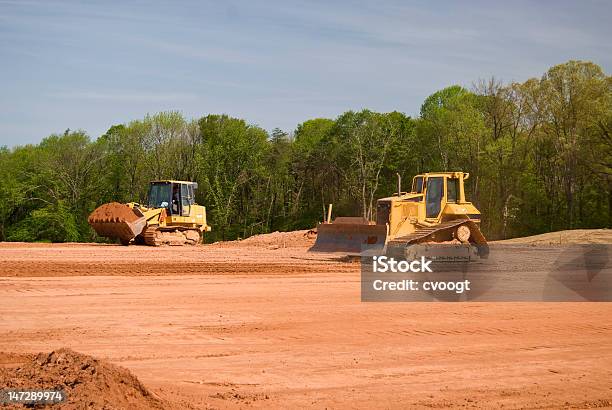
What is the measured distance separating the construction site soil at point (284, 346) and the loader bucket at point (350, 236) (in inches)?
163

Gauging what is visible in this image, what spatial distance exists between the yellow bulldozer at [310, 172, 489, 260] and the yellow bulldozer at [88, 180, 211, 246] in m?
11.2

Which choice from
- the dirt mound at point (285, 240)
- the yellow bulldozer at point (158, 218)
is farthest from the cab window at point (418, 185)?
the yellow bulldozer at point (158, 218)

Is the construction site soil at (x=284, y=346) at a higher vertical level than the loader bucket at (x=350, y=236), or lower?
lower

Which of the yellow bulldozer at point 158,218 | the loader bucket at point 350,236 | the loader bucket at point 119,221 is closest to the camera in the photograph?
the loader bucket at point 350,236

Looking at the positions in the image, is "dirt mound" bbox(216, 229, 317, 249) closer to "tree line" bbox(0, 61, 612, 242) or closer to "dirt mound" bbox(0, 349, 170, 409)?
"tree line" bbox(0, 61, 612, 242)

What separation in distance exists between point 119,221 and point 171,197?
2.93 metres

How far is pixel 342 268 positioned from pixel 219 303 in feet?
26.8

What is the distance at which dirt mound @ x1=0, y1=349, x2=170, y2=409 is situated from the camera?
6.58m

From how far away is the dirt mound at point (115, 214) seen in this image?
103 ft

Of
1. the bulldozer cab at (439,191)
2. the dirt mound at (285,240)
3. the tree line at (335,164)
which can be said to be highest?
the tree line at (335,164)

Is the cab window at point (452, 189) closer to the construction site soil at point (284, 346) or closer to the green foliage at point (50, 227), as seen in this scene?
the construction site soil at point (284, 346)

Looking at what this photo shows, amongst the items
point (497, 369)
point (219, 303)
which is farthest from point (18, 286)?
point (497, 369)

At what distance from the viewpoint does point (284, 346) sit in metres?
10.5

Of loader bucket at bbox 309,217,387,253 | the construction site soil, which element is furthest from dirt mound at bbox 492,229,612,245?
the construction site soil
